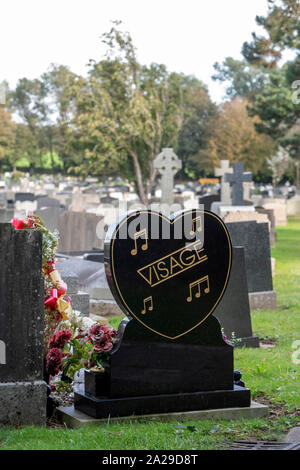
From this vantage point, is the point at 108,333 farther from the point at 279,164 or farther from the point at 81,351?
the point at 279,164

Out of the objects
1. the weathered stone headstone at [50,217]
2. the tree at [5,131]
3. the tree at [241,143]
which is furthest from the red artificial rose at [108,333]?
the tree at [5,131]

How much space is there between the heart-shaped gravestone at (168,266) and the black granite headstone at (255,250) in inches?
217

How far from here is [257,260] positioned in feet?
38.0

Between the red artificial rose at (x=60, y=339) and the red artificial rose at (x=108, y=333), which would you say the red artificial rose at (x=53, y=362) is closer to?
the red artificial rose at (x=60, y=339)

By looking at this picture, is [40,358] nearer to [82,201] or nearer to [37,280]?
[37,280]

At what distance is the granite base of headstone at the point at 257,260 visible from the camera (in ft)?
37.4

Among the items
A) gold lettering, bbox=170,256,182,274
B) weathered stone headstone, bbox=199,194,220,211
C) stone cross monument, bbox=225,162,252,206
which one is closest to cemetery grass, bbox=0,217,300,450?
gold lettering, bbox=170,256,182,274

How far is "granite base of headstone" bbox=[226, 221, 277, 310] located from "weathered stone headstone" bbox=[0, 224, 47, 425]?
21.5 feet

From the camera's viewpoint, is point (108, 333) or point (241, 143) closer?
point (108, 333)

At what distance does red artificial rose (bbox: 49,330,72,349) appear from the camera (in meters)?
5.91

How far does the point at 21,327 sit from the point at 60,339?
2.69 ft

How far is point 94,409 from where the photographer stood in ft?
17.1

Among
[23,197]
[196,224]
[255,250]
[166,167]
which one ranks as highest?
[166,167]

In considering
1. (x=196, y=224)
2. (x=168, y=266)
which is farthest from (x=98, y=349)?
(x=196, y=224)
